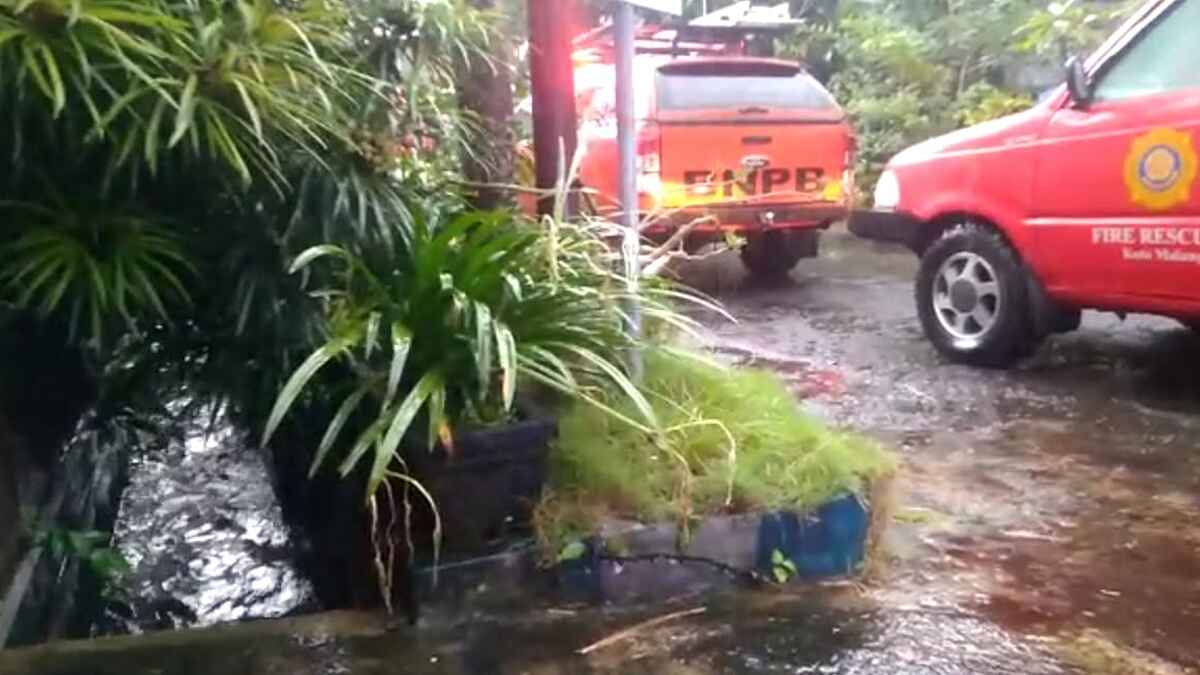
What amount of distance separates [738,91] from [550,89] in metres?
4.78

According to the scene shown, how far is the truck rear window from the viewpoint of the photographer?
888cm

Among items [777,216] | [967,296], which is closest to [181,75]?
[967,296]

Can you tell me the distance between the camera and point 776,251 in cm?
984

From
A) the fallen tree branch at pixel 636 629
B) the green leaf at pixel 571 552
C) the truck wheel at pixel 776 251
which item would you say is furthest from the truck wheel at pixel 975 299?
the green leaf at pixel 571 552

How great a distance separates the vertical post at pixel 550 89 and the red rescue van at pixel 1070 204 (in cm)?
271

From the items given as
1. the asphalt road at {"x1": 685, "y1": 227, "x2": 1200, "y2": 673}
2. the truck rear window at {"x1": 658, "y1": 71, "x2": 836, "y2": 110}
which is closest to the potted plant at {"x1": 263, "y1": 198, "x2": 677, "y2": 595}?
the asphalt road at {"x1": 685, "y1": 227, "x2": 1200, "y2": 673}

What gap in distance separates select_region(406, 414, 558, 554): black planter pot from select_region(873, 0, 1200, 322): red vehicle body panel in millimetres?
3397

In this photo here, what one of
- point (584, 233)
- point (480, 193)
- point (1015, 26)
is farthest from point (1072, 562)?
point (1015, 26)

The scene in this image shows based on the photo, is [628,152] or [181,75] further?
[628,152]

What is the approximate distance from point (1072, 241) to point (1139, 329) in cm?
181

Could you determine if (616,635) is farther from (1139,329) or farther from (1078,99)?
(1139,329)

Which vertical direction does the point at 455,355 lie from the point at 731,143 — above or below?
below

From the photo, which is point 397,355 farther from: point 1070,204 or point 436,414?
point 1070,204

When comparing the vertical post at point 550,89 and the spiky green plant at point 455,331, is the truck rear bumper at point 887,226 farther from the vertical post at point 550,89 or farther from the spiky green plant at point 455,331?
the spiky green plant at point 455,331
